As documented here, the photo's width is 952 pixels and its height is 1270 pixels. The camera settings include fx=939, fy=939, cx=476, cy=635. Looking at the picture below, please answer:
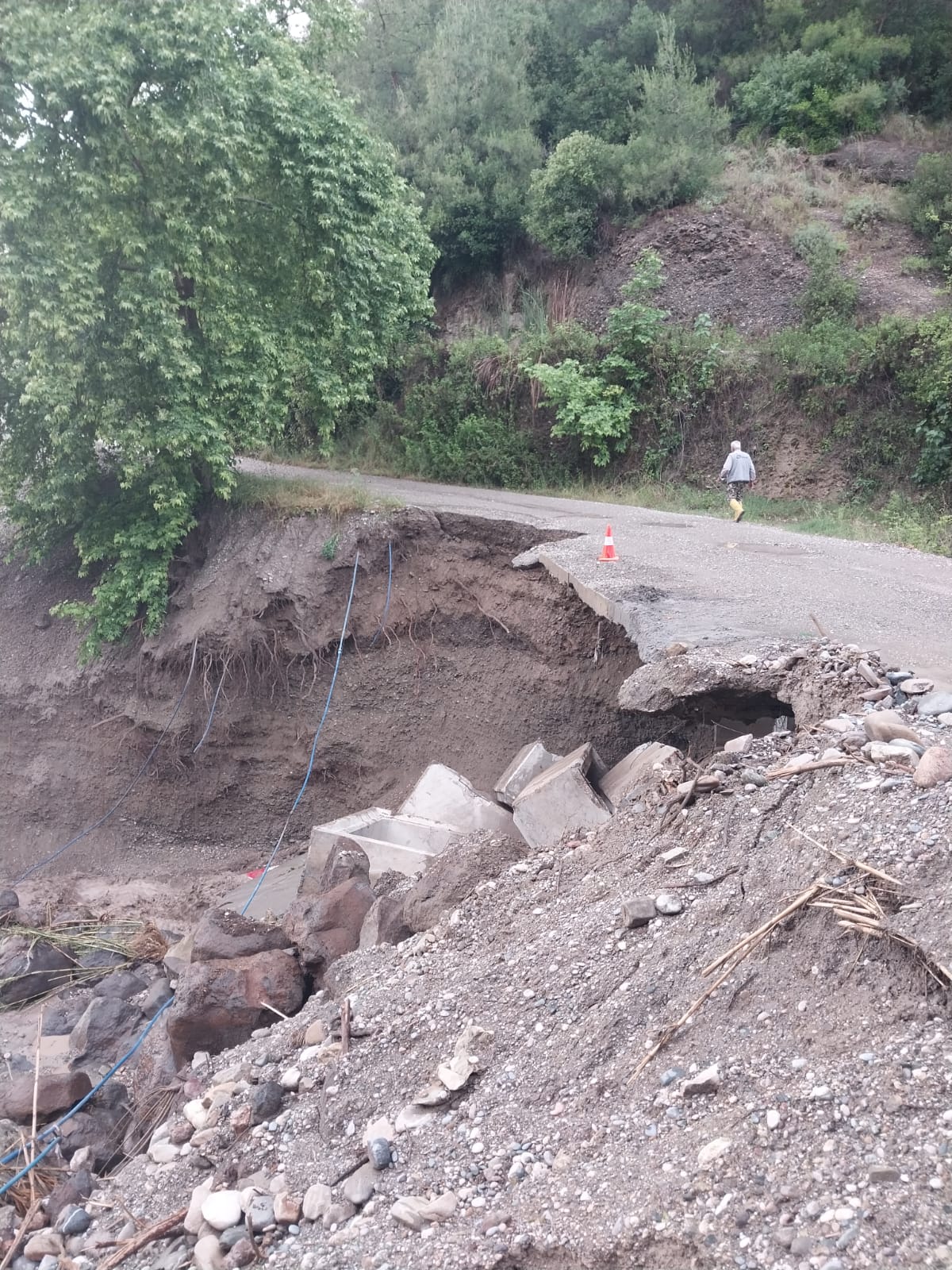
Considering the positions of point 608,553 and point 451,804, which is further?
point 608,553

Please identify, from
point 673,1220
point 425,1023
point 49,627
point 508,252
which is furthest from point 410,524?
point 508,252

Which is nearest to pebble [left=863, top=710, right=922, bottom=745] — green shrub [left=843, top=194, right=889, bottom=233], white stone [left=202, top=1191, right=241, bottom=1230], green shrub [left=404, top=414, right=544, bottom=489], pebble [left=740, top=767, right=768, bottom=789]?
pebble [left=740, top=767, right=768, bottom=789]

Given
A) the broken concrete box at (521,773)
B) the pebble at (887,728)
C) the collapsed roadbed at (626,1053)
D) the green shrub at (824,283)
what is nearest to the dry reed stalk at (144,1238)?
the collapsed roadbed at (626,1053)

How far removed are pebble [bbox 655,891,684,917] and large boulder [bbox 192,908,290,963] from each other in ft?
10.2

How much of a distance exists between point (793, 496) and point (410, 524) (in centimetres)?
716

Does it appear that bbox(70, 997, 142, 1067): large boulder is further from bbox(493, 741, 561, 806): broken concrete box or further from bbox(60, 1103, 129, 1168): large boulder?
bbox(493, 741, 561, 806): broken concrete box

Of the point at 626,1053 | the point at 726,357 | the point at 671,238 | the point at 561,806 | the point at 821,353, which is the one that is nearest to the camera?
the point at 626,1053

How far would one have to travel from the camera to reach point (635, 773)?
265 inches

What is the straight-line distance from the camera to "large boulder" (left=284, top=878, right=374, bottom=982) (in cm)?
628

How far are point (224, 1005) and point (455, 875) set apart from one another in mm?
1666

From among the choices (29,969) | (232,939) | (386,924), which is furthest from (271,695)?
(386,924)

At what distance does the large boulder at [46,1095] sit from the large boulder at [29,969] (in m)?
2.33

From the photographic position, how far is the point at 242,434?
11.3 meters

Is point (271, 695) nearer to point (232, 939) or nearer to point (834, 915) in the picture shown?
point (232, 939)
